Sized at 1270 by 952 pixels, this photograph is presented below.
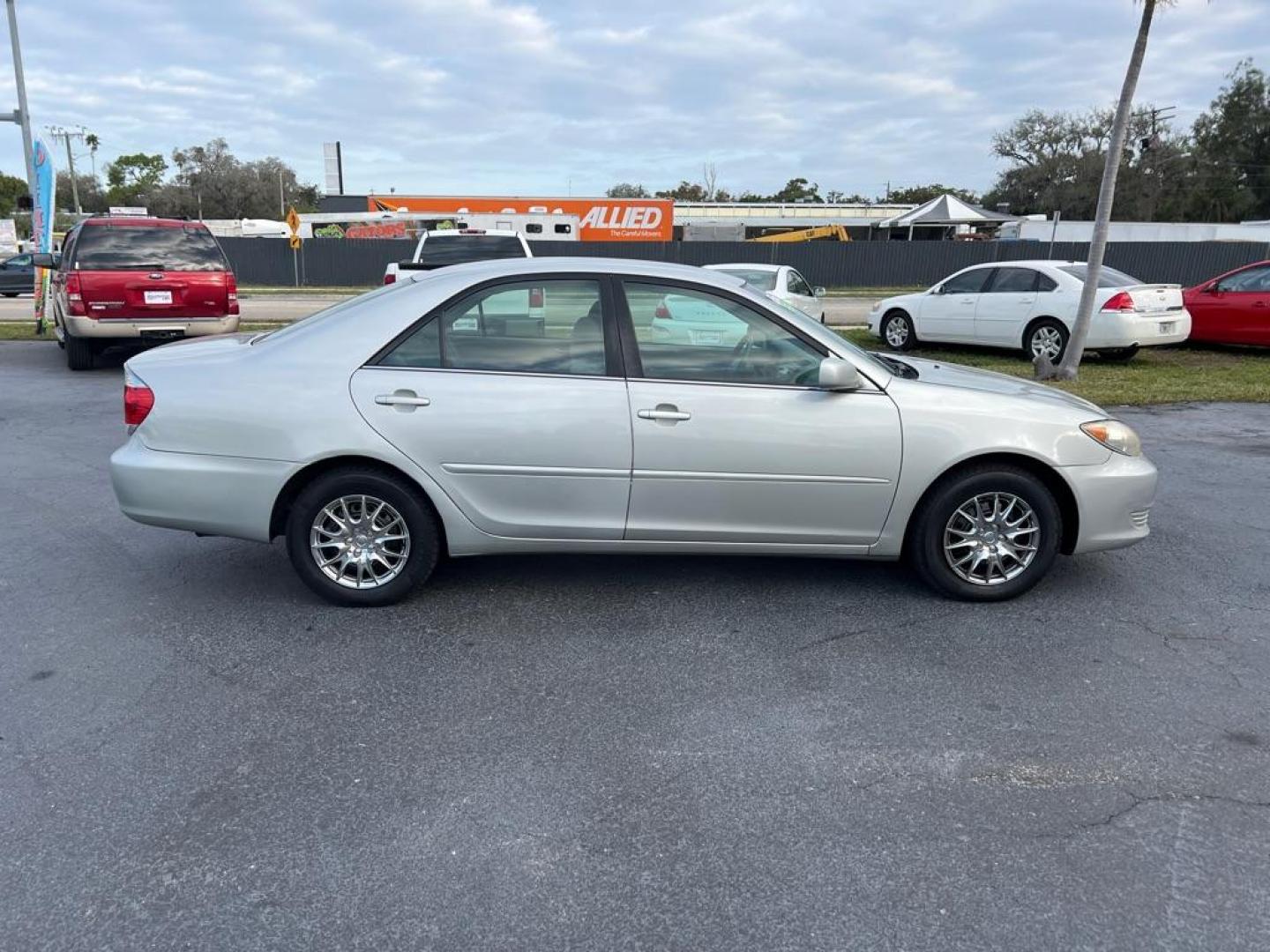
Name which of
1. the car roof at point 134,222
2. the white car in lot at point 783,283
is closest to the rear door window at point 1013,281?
the white car in lot at point 783,283

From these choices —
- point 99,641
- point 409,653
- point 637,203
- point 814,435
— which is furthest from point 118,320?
point 637,203

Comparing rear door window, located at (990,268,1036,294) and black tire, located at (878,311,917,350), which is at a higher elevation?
rear door window, located at (990,268,1036,294)

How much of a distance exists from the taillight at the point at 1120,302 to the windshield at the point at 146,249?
37.2 feet

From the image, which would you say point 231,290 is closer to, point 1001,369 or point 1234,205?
point 1001,369

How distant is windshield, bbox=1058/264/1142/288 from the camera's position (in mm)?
12500

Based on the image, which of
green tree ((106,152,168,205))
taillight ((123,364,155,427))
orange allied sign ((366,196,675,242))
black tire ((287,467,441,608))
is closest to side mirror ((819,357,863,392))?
black tire ((287,467,441,608))

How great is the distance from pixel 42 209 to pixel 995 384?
16.4 m

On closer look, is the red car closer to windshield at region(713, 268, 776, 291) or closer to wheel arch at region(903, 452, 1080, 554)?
windshield at region(713, 268, 776, 291)

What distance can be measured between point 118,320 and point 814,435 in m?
10.2

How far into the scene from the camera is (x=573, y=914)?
2.48m

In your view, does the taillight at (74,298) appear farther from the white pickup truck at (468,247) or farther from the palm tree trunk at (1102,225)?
the palm tree trunk at (1102,225)

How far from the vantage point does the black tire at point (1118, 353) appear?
42.2 feet

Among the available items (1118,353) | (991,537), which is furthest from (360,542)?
(1118,353)

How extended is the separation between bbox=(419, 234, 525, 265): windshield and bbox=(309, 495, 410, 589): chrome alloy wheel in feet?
33.9
